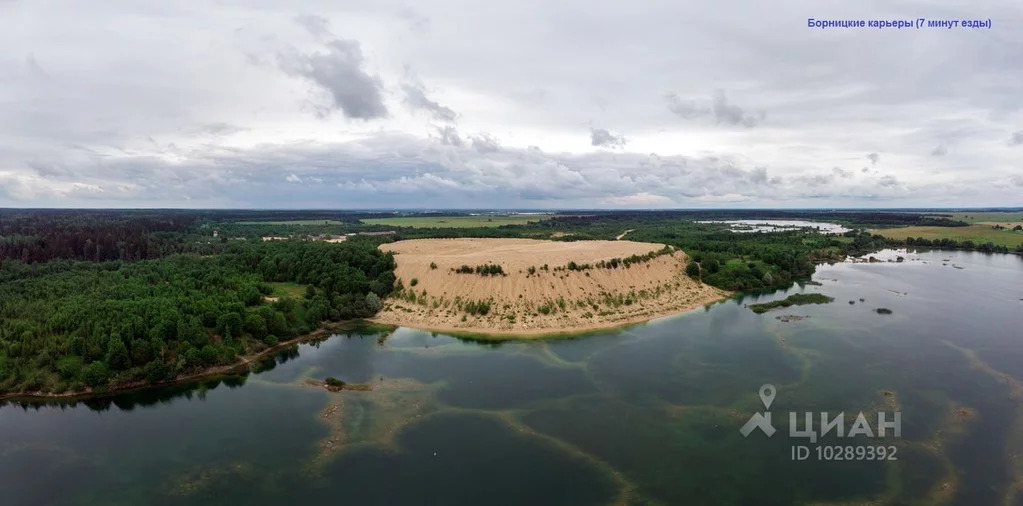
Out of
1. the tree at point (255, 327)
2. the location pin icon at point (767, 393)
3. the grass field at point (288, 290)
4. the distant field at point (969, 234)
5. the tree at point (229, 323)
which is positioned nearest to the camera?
the location pin icon at point (767, 393)

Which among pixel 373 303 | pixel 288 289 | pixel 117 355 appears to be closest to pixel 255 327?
pixel 117 355

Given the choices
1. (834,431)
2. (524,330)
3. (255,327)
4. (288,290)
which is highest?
(288,290)

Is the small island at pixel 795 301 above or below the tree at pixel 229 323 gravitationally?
below

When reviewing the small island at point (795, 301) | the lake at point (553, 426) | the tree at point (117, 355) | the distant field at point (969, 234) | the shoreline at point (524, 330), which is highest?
the distant field at point (969, 234)

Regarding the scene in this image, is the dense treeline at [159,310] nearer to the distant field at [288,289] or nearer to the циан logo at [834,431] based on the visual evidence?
the distant field at [288,289]

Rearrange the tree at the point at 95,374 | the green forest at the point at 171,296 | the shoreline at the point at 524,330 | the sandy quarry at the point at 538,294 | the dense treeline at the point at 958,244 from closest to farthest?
1. the tree at the point at 95,374
2. the green forest at the point at 171,296
3. the shoreline at the point at 524,330
4. the sandy quarry at the point at 538,294
5. the dense treeline at the point at 958,244

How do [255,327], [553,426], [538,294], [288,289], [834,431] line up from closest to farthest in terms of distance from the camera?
[834,431] → [553,426] → [255,327] → [538,294] → [288,289]

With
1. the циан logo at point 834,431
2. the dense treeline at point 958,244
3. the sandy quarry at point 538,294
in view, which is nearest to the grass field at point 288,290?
the sandy quarry at point 538,294

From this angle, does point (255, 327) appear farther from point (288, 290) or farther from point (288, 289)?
point (288, 289)
